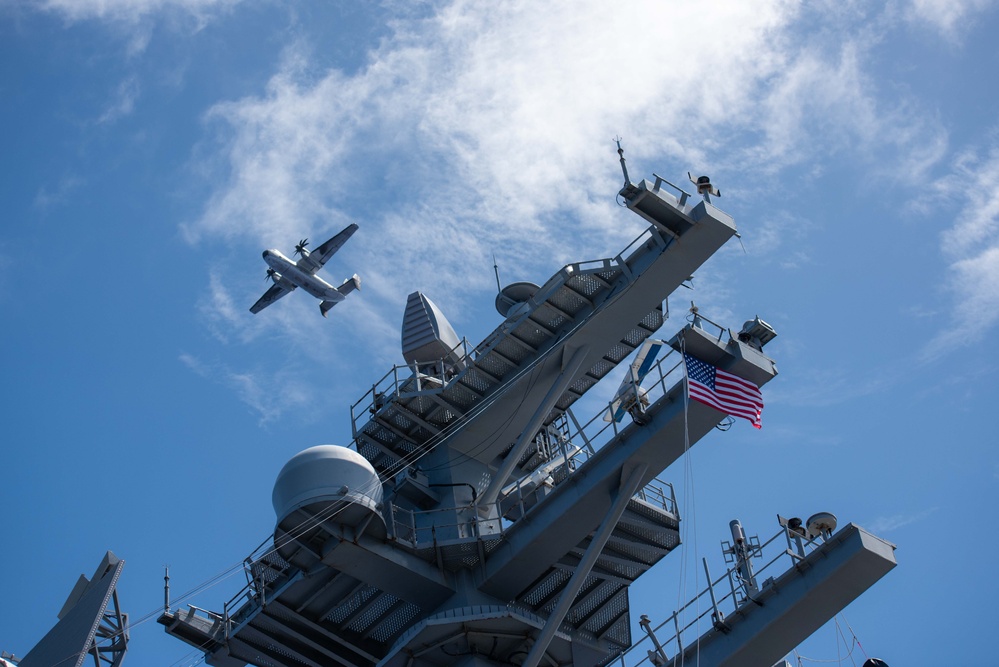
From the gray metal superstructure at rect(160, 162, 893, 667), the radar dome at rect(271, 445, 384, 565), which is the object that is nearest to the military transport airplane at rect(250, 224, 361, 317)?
the gray metal superstructure at rect(160, 162, 893, 667)

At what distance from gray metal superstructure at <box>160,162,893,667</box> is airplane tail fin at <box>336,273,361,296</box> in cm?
3171

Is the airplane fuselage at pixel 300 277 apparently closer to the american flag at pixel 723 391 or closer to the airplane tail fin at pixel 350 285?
the airplane tail fin at pixel 350 285

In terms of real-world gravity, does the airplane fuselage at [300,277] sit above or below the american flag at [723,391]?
above

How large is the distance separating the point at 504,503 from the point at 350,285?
35317 millimetres

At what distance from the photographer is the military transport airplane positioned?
57.9 meters

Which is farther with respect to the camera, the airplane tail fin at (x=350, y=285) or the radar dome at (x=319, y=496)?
the airplane tail fin at (x=350, y=285)

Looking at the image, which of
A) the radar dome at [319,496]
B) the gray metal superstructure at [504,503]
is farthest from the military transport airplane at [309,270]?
the radar dome at [319,496]

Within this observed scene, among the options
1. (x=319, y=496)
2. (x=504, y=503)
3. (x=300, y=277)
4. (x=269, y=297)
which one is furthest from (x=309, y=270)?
(x=319, y=496)

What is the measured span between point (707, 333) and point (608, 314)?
3.11 m

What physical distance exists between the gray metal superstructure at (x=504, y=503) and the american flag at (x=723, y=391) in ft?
1.06

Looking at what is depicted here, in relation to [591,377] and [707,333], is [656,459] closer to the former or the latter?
[707,333]

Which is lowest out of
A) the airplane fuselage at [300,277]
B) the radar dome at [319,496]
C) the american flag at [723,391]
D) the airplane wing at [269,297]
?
the radar dome at [319,496]

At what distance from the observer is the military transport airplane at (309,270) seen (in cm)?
5791

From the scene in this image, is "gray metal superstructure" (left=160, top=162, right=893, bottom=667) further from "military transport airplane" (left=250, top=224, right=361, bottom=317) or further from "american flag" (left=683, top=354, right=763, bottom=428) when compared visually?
"military transport airplane" (left=250, top=224, right=361, bottom=317)
